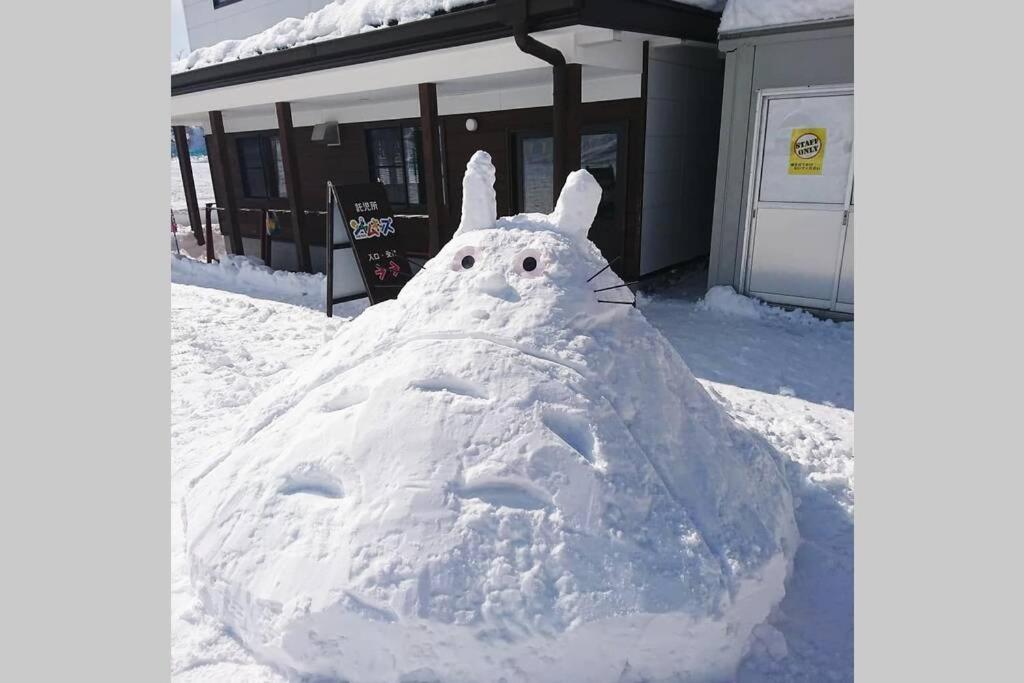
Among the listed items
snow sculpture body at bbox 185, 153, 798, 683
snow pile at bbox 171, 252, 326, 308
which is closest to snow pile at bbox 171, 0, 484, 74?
snow pile at bbox 171, 252, 326, 308

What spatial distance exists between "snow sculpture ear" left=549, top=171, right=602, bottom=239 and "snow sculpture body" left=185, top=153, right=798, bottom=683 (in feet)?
0.57

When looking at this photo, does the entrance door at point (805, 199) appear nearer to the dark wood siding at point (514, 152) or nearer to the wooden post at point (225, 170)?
the dark wood siding at point (514, 152)

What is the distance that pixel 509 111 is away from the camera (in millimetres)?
8641

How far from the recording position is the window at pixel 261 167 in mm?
12000

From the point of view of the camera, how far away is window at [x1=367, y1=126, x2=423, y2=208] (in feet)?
32.7

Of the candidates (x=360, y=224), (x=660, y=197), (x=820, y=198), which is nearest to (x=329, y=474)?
(x=360, y=224)

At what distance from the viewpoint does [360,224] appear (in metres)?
7.57

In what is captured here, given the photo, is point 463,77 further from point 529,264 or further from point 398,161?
point 529,264

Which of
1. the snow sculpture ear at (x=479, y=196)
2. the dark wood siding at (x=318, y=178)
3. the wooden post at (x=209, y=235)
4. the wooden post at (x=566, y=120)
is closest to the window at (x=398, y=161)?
the dark wood siding at (x=318, y=178)

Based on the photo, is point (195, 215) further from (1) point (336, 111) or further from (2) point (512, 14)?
(2) point (512, 14)

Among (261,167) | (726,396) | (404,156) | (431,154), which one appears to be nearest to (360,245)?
(431,154)

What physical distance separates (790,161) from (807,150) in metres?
0.20

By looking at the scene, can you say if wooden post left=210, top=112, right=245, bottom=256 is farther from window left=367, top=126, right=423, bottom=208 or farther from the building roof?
window left=367, top=126, right=423, bottom=208

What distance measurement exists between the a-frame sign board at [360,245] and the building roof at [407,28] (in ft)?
5.70
